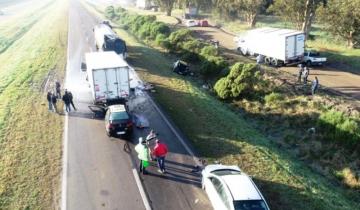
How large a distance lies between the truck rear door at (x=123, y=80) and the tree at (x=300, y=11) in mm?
30337

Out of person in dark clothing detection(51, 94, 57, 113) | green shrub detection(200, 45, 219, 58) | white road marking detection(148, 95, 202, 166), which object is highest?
green shrub detection(200, 45, 219, 58)

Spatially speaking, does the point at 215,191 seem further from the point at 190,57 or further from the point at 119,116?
the point at 190,57

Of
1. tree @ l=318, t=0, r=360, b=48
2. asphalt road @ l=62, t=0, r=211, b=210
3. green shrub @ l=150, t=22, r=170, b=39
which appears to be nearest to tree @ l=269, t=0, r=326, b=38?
tree @ l=318, t=0, r=360, b=48

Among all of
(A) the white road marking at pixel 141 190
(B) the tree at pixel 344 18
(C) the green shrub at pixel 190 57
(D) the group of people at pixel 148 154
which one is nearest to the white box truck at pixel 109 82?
(A) the white road marking at pixel 141 190

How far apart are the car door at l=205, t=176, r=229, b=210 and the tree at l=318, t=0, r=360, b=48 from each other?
104ft

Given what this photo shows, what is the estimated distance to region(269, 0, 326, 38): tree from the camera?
47719 millimetres

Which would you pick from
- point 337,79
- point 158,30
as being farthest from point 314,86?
point 158,30

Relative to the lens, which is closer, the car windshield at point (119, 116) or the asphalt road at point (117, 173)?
the asphalt road at point (117, 173)

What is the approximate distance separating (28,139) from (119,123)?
208 inches

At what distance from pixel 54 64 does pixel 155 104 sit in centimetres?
1797

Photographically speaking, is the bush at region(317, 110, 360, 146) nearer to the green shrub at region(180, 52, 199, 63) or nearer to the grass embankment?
the grass embankment

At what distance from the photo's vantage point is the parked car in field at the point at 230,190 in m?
13.4

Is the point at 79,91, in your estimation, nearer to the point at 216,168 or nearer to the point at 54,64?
the point at 54,64

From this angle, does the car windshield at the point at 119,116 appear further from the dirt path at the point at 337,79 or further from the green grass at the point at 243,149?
the dirt path at the point at 337,79
